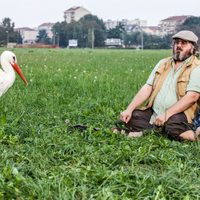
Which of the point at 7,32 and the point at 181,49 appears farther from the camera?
the point at 7,32

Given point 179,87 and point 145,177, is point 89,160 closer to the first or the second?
point 145,177

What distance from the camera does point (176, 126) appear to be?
18.8 ft

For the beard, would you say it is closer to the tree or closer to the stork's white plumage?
the stork's white plumage

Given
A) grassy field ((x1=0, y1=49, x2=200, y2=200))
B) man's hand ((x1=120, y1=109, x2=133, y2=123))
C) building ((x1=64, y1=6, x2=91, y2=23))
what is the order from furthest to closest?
building ((x1=64, y1=6, x2=91, y2=23)) → man's hand ((x1=120, y1=109, x2=133, y2=123)) → grassy field ((x1=0, y1=49, x2=200, y2=200))

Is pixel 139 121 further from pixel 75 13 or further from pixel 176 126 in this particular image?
pixel 75 13

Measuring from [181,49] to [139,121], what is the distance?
3.13 ft

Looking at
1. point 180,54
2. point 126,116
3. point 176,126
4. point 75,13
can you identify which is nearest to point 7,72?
point 126,116

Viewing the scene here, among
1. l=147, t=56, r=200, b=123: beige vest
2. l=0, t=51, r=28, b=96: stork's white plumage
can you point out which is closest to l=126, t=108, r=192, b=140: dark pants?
l=147, t=56, r=200, b=123: beige vest

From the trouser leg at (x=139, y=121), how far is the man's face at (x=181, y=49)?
2.45ft

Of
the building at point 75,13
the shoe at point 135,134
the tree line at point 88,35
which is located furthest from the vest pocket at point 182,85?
the building at point 75,13

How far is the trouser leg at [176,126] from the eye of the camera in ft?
18.8

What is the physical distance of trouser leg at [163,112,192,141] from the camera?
5.72m

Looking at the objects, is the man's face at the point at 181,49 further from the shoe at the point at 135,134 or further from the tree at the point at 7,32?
the tree at the point at 7,32

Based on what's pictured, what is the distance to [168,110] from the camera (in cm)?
581
